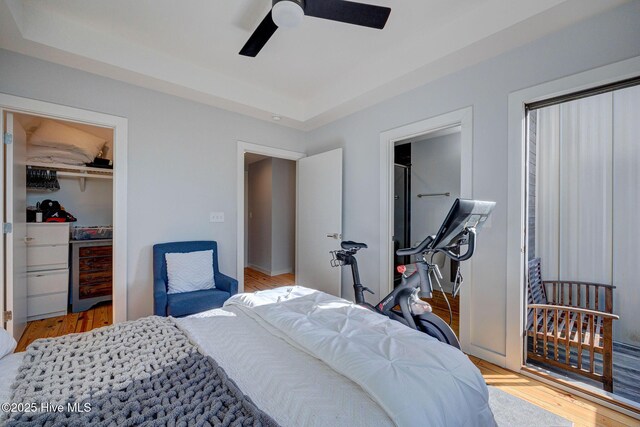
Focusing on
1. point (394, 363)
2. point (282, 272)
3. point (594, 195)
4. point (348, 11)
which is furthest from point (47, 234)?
point (594, 195)

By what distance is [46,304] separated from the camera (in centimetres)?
301

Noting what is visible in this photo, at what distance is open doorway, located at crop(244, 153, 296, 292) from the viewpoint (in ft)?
16.9

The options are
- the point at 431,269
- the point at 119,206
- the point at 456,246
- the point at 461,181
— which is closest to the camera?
the point at 456,246

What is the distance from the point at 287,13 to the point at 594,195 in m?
3.12

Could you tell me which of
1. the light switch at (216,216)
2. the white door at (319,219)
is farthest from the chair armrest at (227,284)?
the white door at (319,219)

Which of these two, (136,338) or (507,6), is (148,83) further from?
(507,6)

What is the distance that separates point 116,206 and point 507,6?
3.41m

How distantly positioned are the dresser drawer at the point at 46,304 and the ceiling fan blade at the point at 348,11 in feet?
12.4

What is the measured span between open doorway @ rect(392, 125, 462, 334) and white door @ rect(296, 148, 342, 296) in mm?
908

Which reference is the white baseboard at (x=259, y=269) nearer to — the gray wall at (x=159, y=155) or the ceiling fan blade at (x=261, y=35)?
the gray wall at (x=159, y=155)

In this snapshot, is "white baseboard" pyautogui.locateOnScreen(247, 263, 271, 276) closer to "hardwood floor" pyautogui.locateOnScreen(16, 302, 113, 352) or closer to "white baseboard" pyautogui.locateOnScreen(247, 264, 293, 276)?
"white baseboard" pyautogui.locateOnScreen(247, 264, 293, 276)

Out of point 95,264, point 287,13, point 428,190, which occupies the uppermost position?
point 287,13

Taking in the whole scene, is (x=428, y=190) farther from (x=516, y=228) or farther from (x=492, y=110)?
(x=516, y=228)

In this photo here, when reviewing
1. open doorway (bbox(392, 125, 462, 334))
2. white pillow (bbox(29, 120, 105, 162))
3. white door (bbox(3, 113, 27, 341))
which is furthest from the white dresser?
open doorway (bbox(392, 125, 462, 334))
